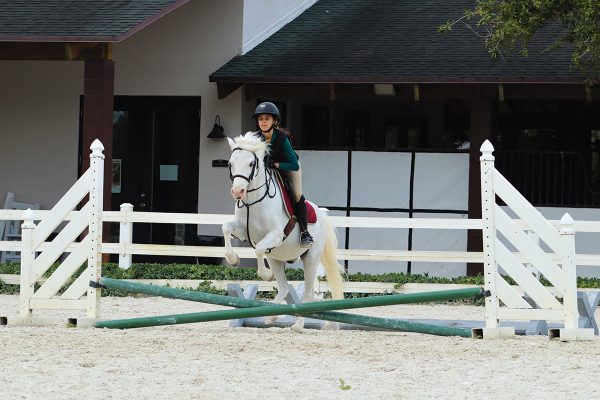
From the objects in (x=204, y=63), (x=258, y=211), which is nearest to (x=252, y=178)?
(x=258, y=211)

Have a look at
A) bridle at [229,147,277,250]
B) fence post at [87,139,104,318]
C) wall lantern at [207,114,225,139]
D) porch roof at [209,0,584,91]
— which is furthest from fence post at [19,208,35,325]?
wall lantern at [207,114,225,139]

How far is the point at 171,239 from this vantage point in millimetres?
20031

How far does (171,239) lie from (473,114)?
526 centimetres

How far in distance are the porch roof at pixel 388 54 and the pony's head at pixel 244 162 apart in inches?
293

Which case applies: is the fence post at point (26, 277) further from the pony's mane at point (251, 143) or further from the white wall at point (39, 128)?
the white wall at point (39, 128)

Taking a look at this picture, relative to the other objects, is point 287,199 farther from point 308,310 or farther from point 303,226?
point 308,310

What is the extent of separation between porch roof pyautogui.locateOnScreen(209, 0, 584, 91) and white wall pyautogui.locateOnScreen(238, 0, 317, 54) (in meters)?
0.13

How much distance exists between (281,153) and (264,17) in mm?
9484

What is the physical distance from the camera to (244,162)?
10.2m

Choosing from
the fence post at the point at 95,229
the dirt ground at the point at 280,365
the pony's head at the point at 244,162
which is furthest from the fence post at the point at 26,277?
the pony's head at the point at 244,162

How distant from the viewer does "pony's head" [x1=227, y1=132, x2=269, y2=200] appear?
393 inches

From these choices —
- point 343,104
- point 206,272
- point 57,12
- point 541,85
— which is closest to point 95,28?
point 57,12

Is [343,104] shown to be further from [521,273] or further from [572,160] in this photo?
[521,273]

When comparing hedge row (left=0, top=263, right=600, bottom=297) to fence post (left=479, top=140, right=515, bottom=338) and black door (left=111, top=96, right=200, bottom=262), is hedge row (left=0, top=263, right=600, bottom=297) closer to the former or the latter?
black door (left=111, top=96, right=200, bottom=262)
